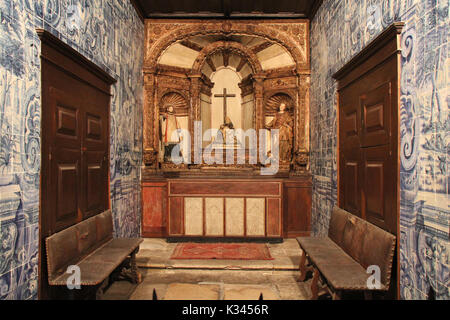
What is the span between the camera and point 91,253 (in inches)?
122

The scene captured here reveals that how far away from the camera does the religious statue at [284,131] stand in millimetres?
5758

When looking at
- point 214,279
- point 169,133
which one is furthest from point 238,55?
point 214,279

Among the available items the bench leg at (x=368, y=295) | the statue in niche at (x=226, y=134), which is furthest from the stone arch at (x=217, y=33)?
the bench leg at (x=368, y=295)

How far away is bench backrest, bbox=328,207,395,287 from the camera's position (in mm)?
2372

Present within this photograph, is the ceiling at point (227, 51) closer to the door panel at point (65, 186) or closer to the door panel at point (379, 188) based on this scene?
the door panel at point (379, 188)

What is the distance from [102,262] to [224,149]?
3.42 metres

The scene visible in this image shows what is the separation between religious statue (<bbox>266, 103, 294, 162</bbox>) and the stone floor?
193cm

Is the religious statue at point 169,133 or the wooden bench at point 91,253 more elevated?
the religious statue at point 169,133

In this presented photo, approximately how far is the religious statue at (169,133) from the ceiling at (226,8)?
178cm

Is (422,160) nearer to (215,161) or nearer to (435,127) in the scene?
(435,127)

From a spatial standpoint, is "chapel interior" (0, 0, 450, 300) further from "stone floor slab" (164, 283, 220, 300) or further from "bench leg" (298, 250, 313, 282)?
"bench leg" (298, 250, 313, 282)

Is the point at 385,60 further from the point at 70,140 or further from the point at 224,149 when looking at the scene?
the point at 224,149

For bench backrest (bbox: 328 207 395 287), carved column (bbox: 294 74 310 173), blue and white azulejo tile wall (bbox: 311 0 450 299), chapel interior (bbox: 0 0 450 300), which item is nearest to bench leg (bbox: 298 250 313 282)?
chapel interior (bbox: 0 0 450 300)

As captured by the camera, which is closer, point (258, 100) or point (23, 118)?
point (23, 118)
